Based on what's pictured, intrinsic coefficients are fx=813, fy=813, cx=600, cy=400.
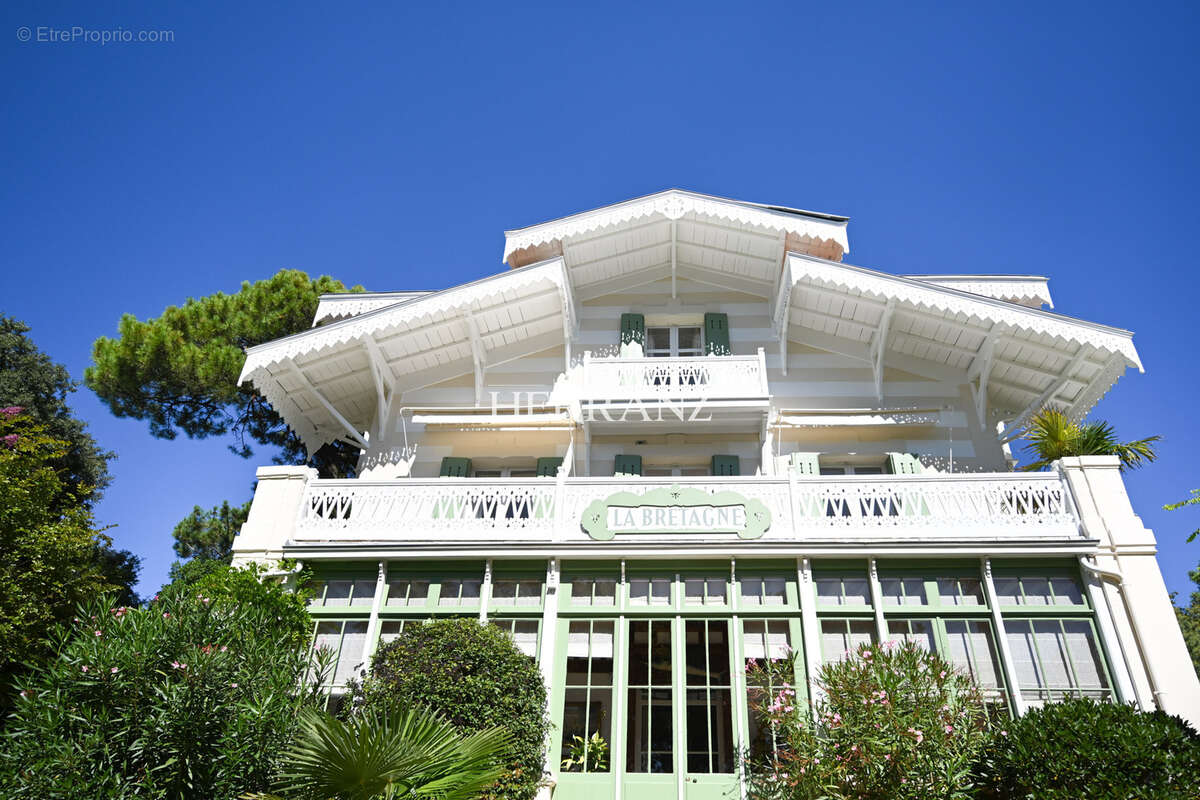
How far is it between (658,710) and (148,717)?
19.3ft

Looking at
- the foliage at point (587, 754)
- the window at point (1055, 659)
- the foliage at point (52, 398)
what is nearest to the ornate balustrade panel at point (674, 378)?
the window at point (1055, 659)

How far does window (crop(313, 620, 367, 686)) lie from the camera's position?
11055 millimetres

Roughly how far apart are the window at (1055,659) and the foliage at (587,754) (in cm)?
541

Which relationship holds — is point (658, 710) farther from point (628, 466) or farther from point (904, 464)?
point (904, 464)

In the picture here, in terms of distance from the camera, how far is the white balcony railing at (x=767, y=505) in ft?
37.6

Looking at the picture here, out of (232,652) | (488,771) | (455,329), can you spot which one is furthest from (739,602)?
(455,329)

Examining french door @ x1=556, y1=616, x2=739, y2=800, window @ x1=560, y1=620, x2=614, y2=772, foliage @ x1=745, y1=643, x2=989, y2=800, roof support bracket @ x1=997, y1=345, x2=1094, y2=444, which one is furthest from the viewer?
roof support bracket @ x1=997, y1=345, x2=1094, y2=444

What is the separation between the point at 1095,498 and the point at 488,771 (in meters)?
Result: 9.04

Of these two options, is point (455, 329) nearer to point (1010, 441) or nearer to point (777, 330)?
point (777, 330)

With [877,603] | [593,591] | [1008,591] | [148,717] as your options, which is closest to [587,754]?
[593,591]

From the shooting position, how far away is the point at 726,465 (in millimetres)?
14594

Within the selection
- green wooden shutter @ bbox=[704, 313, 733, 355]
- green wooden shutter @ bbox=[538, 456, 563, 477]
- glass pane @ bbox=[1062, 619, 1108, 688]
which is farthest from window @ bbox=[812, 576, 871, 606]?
green wooden shutter @ bbox=[704, 313, 733, 355]

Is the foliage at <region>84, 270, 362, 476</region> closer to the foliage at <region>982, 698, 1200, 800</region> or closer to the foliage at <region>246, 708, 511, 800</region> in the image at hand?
the foliage at <region>246, 708, 511, 800</region>

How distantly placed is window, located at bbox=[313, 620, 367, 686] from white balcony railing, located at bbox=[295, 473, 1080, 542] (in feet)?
4.04
